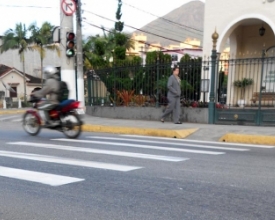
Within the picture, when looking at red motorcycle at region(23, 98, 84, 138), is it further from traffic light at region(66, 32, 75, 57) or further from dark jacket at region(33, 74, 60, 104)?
traffic light at region(66, 32, 75, 57)

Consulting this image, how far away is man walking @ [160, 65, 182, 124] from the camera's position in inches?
421

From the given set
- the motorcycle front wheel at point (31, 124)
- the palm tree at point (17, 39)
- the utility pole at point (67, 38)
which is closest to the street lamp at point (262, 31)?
the utility pole at point (67, 38)

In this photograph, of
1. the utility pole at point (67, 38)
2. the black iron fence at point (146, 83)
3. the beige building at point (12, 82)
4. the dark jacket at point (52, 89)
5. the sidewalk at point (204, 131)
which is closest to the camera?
the dark jacket at point (52, 89)


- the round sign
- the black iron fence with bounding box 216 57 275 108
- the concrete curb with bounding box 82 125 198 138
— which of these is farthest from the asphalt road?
the round sign

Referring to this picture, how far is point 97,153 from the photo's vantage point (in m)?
6.43

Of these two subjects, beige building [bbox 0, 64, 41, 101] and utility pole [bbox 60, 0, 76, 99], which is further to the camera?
beige building [bbox 0, 64, 41, 101]

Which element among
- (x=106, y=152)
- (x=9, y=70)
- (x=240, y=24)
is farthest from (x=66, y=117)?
(x=9, y=70)

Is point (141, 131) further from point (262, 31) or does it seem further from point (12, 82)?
point (12, 82)

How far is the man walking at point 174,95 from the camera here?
10.7 m

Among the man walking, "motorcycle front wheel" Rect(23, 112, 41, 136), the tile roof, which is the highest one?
the tile roof

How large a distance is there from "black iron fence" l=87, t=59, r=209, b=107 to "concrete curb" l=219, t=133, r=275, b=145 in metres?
2.85

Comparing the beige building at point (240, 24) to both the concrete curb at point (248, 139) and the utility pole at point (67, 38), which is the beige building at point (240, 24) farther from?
the concrete curb at point (248, 139)

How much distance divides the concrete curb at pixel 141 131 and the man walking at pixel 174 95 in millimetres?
1449

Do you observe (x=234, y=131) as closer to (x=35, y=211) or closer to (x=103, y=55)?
(x=35, y=211)
